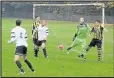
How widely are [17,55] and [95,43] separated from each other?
5.30 m

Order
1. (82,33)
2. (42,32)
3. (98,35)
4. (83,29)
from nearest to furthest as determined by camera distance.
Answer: (98,35), (83,29), (42,32), (82,33)

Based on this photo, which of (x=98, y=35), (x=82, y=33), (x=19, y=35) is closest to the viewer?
(x=19, y=35)

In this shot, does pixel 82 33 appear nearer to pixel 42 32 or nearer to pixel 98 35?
pixel 98 35

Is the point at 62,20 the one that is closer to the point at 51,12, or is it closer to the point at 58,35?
the point at 51,12

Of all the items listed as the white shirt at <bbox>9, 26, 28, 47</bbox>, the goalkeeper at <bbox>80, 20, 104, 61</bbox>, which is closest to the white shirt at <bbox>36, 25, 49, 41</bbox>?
the goalkeeper at <bbox>80, 20, 104, 61</bbox>

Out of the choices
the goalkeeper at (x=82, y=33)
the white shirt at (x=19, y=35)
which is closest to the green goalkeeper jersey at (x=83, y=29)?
the goalkeeper at (x=82, y=33)

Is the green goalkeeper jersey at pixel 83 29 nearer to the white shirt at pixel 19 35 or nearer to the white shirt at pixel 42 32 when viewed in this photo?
the white shirt at pixel 42 32

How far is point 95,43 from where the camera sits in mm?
18328

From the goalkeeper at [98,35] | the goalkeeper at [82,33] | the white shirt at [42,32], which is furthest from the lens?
the white shirt at [42,32]

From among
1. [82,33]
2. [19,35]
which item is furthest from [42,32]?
[19,35]

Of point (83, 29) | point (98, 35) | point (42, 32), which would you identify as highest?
point (83, 29)

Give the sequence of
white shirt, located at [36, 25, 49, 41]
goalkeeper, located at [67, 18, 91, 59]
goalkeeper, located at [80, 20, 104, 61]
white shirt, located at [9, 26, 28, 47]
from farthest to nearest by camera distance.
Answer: white shirt, located at [36, 25, 49, 41]
goalkeeper, located at [67, 18, 91, 59]
goalkeeper, located at [80, 20, 104, 61]
white shirt, located at [9, 26, 28, 47]

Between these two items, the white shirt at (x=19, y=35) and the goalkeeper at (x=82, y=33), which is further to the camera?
the goalkeeper at (x=82, y=33)

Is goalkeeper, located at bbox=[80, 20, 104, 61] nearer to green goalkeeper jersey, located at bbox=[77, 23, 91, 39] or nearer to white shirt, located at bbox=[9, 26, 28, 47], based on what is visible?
green goalkeeper jersey, located at bbox=[77, 23, 91, 39]
